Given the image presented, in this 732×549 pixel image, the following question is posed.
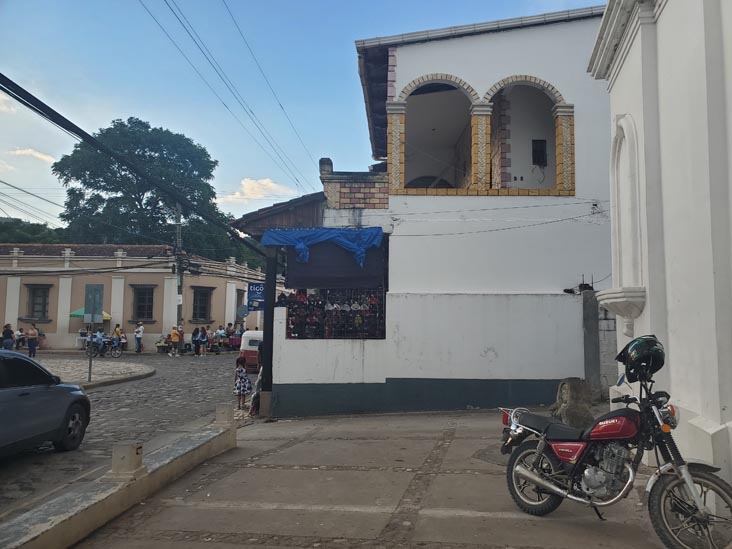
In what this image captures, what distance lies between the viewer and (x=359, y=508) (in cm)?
517

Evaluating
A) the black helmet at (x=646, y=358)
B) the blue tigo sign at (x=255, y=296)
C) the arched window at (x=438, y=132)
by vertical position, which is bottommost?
the black helmet at (x=646, y=358)

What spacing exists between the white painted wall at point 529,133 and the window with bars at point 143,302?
2387 cm

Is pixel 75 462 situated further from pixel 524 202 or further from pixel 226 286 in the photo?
pixel 226 286

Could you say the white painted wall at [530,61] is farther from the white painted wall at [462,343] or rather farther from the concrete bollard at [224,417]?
the concrete bollard at [224,417]

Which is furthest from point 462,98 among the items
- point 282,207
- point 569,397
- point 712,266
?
point 712,266

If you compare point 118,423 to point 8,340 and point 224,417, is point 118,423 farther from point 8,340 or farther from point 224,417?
point 8,340

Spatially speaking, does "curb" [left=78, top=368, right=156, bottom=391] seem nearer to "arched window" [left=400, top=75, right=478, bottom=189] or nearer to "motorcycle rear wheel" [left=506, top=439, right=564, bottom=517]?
"arched window" [left=400, top=75, right=478, bottom=189]

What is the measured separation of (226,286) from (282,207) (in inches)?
901

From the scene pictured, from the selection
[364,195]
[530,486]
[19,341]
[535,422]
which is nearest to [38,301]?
[19,341]

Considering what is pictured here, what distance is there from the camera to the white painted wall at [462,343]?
36.3 ft

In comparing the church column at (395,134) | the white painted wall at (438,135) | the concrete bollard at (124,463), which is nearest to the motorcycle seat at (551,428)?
the concrete bollard at (124,463)

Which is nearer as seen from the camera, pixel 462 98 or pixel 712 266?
pixel 712 266

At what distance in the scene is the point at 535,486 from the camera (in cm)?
480

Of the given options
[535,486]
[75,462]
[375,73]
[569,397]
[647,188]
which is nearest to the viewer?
[535,486]
